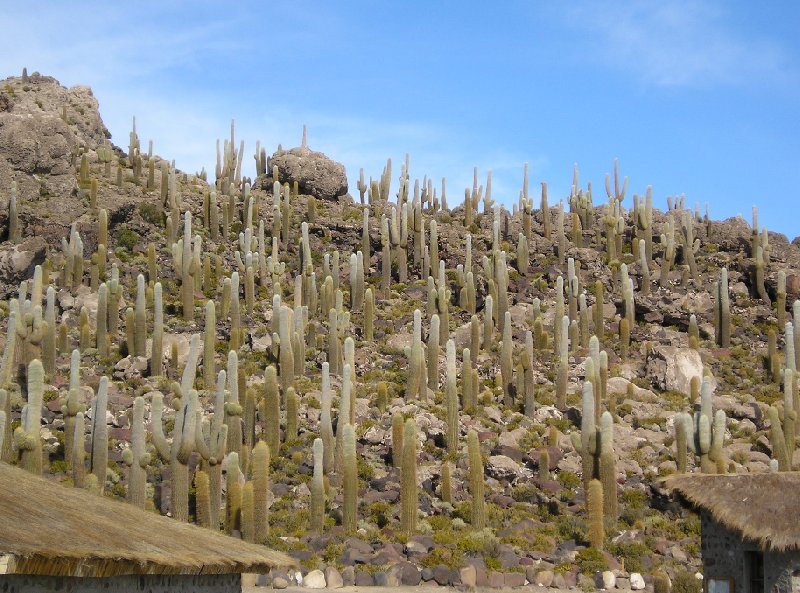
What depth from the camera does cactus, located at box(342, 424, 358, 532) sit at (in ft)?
71.9

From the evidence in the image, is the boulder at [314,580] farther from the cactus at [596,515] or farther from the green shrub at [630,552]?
the green shrub at [630,552]

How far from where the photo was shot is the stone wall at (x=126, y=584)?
10.4 meters

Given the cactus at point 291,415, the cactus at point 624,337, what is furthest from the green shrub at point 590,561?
the cactus at point 624,337

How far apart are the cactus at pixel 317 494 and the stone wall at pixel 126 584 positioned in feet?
21.7

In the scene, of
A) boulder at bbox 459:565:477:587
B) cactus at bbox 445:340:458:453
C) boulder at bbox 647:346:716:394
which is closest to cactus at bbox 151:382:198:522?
boulder at bbox 459:565:477:587

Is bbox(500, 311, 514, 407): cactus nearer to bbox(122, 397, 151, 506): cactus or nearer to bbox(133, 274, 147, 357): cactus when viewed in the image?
bbox(133, 274, 147, 357): cactus

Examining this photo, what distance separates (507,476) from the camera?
25062 mm

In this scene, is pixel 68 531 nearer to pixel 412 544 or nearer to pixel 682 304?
pixel 412 544

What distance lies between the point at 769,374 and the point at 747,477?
13911 mm

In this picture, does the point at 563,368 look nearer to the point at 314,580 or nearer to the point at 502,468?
the point at 502,468

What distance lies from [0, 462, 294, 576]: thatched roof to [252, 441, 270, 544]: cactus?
16.4 feet

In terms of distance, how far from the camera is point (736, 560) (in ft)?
56.5

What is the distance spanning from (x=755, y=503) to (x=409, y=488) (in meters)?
7.24

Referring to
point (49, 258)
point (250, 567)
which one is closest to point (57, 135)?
point (49, 258)
